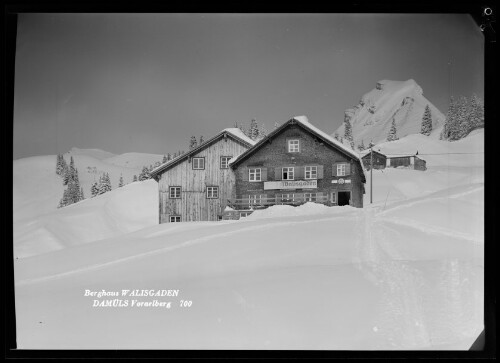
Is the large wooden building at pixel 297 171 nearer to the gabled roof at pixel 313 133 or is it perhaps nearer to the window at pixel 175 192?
the gabled roof at pixel 313 133

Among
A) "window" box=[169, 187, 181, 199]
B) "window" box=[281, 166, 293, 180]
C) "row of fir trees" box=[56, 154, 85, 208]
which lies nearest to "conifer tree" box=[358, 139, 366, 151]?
"window" box=[281, 166, 293, 180]

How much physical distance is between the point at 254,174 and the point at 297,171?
0.39m

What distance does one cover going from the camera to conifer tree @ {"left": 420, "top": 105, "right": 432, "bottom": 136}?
386 cm

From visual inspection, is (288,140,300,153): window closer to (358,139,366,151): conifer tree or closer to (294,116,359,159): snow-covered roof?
(294,116,359,159): snow-covered roof

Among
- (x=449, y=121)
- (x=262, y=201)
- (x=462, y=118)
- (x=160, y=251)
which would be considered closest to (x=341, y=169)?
(x=262, y=201)

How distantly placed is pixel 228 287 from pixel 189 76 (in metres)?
1.88

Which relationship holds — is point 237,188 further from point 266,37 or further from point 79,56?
point 79,56

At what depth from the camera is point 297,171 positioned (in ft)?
13.2

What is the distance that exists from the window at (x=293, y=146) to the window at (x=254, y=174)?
338 mm

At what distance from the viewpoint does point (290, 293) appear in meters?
3.76

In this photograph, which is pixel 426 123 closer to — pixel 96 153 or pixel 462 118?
pixel 462 118

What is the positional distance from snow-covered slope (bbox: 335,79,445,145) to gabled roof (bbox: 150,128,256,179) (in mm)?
815

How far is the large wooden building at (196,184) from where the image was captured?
157 inches

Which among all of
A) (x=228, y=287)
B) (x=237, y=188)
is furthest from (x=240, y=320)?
(x=237, y=188)
